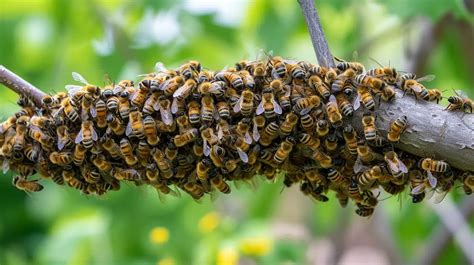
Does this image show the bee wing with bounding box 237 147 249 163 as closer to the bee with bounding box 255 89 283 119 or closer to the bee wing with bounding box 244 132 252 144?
the bee wing with bounding box 244 132 252 144

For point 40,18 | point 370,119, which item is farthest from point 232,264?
point 40,18

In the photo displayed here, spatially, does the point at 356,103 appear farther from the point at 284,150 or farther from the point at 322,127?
the point at 284,150

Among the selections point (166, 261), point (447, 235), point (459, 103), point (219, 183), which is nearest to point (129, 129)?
point (219, 183)

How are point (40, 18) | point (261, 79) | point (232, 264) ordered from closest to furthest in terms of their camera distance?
point (261, 79)
point (232, 264)
point (40, 18)

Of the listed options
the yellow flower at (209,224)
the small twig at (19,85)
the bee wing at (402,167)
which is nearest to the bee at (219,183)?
the bee wing at (402,167)

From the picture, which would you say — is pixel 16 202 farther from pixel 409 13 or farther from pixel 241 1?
pixel 409 13
